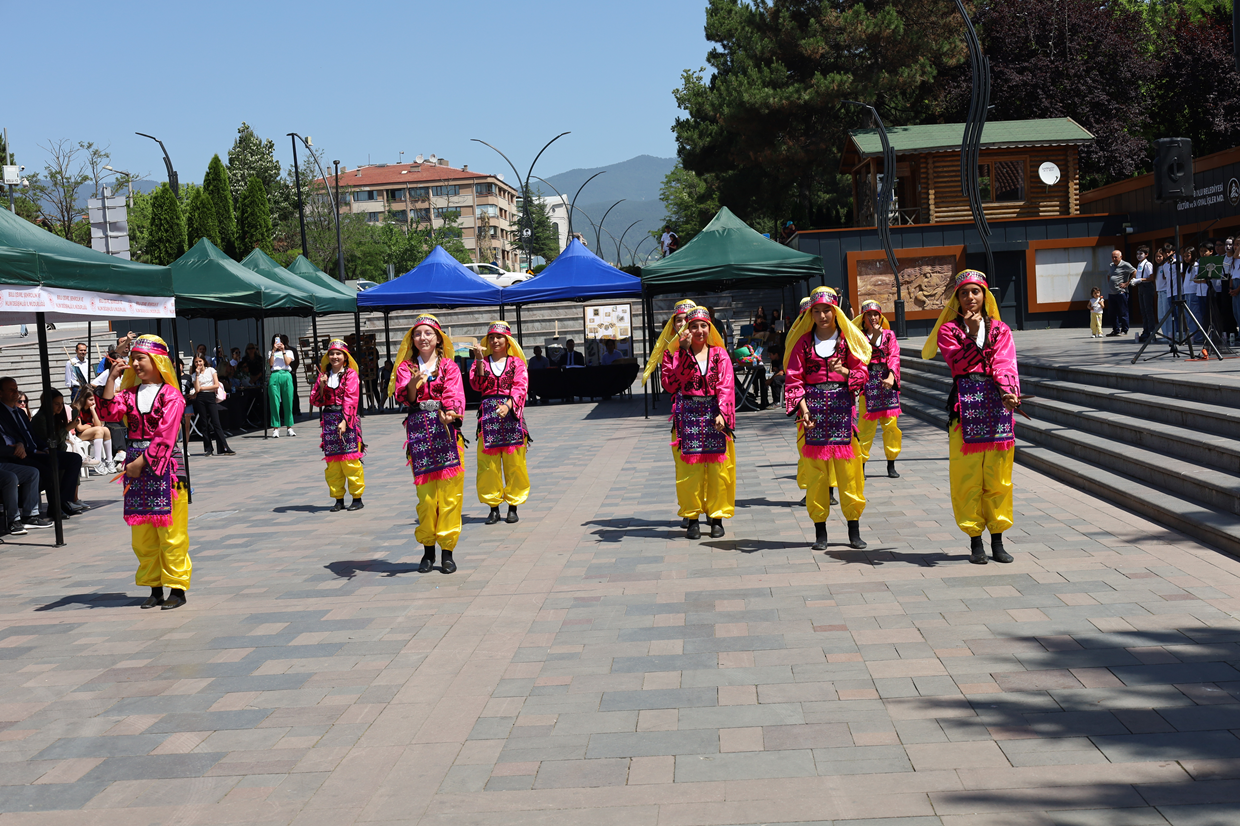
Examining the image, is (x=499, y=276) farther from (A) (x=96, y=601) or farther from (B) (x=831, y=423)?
(B) (x=831, y=423)

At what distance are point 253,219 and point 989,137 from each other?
32.3 meters

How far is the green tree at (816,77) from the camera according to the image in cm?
3622

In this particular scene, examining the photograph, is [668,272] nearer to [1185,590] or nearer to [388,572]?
[388,572]

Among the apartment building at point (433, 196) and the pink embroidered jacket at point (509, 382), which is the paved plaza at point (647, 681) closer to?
the pink embroidered jacket at point (509, 382)

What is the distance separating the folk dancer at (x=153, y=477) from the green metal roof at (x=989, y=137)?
2821 cm

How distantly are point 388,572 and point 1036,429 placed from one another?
8146mm

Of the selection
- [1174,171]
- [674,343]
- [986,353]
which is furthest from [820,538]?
[1174,171]

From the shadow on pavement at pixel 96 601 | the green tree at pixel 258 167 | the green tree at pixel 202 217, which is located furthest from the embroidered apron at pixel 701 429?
the green tree at pixel 258 167

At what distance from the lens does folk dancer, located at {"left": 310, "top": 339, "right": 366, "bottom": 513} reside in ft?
37.2

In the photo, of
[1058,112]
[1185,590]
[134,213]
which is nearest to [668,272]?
[1185,590]

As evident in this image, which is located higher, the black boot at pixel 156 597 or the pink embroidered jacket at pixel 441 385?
the pink embroidered jacket at pixel 441 385

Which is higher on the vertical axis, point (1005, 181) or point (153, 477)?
point (1005, 181)

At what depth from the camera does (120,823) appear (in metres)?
3.96

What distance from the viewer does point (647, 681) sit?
17.2 feet
